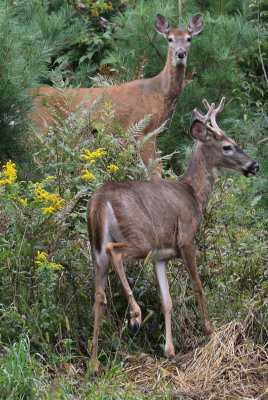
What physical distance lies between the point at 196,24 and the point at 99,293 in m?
5.60

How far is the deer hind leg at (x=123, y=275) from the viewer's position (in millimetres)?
5335

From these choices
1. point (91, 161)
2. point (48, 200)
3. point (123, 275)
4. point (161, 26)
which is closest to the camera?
point (123, 275)

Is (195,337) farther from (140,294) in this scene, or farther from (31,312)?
(31,312)

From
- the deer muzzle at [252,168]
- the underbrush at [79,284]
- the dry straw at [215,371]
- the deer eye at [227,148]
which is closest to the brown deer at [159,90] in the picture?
the underbrush at [79,284]

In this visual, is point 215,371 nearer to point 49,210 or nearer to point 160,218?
point 160,218

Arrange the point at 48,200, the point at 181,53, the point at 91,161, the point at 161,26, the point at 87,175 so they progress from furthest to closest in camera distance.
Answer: the point at 161,26 → the point at 181,53 → the point at 91,161 → the point at 87,175 → the point at 48,200

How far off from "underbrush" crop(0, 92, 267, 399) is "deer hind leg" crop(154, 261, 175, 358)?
15 cm

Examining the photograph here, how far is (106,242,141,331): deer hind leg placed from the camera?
5335 mm

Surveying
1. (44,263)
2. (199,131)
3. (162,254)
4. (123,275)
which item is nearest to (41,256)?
(44,263)

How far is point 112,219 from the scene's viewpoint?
5531mm

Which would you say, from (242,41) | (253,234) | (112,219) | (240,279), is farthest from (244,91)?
(112,219)

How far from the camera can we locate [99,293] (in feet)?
18.1

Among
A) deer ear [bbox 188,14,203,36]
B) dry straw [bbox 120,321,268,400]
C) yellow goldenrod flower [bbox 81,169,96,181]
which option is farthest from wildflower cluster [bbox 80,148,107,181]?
deer ear [bbox 188,14,203,36]

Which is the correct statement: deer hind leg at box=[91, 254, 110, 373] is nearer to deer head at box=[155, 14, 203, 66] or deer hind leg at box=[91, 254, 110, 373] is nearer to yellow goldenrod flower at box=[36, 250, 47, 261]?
yellow goldenrod flower at box=[36, 250, 47, 261]
